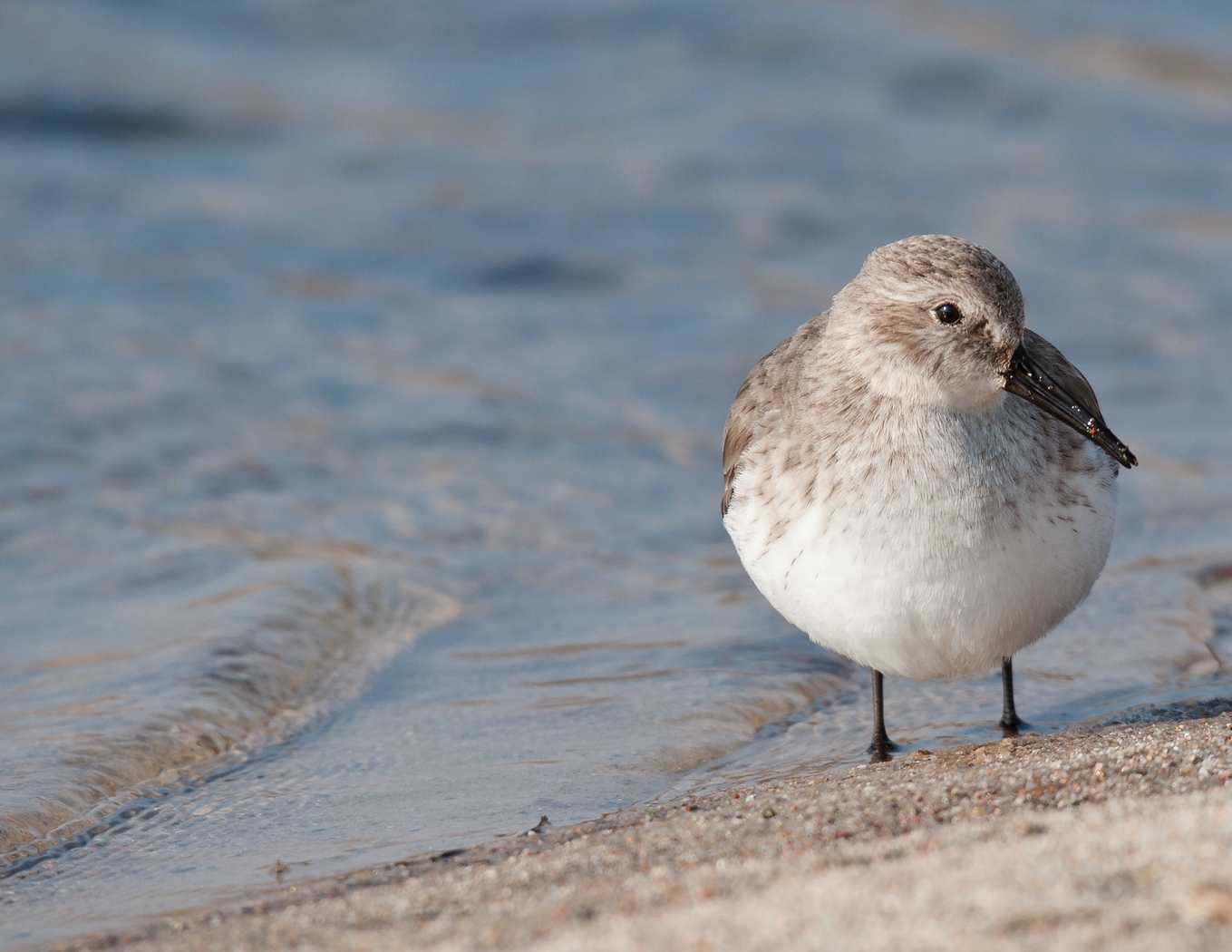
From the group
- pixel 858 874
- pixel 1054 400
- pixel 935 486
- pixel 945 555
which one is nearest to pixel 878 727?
pixel 945 555

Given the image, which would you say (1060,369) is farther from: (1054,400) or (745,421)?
(745,421)

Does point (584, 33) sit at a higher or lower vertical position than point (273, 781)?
higher

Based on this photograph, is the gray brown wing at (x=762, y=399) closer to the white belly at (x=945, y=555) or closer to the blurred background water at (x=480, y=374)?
the white belly at (x=945, y=555)

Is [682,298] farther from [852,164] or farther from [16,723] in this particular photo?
[16,723]

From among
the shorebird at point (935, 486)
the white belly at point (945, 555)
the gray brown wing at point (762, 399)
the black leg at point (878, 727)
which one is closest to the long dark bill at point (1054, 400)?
the shorebird at point (935, 486)

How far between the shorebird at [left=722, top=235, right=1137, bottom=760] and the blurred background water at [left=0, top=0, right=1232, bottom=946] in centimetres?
81

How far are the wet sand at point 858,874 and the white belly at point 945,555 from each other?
411 mm

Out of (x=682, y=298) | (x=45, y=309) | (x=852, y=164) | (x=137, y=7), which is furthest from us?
(x=137, y=7)

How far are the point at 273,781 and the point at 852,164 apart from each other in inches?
373

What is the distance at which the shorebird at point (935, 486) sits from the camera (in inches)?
183

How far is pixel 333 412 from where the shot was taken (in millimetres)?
9305

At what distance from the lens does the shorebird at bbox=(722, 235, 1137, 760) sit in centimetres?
464

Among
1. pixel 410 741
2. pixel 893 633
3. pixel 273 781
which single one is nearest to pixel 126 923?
pixel 273 781

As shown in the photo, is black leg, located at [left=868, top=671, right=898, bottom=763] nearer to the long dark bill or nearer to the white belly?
the white belly
